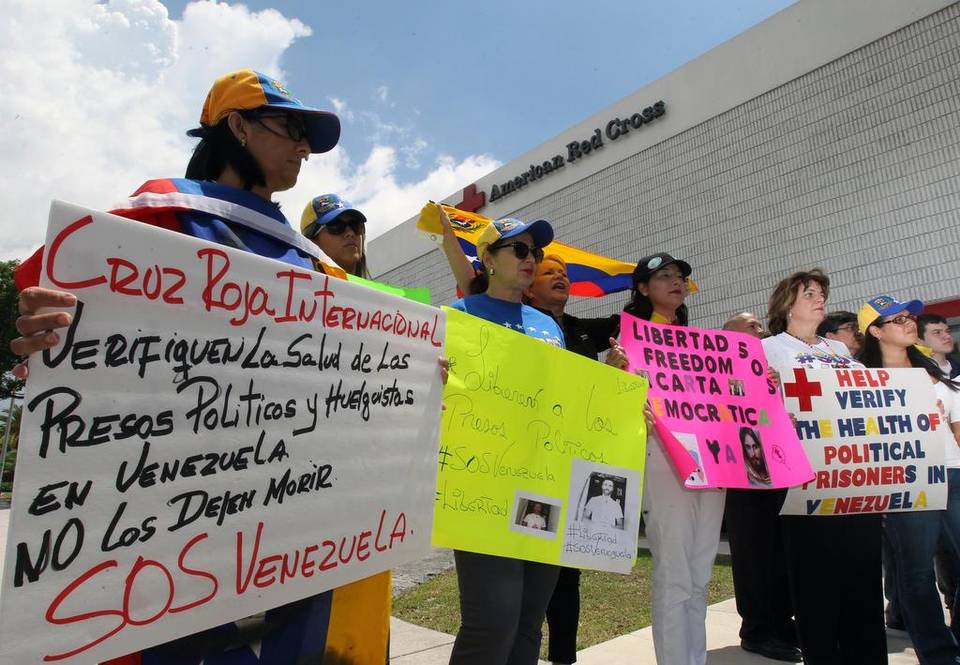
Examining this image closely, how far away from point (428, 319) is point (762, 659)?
286 centimetres

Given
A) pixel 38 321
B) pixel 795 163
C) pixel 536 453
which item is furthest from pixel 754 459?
pixel 795 163

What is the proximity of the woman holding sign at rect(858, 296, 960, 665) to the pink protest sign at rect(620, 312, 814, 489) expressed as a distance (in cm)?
85

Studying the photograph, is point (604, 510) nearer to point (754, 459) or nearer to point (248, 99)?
point (754, 459)

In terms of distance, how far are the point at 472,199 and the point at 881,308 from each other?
1875cm

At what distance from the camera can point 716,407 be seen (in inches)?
117

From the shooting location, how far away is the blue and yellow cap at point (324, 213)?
8.52 feet

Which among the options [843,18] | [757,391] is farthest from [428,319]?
[843,18]

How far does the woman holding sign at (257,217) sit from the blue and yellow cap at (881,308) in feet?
11.2

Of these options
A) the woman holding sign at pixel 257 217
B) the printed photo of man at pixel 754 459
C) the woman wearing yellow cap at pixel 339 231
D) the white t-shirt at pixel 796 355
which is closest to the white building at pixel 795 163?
the white t-shirt at pixel 796 355

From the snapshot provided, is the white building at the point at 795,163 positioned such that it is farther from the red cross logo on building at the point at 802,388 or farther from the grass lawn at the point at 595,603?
the red cross logo on building at the point at 802,388

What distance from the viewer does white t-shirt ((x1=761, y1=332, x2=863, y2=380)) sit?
10.4 ft

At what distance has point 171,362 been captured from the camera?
4.10 feet

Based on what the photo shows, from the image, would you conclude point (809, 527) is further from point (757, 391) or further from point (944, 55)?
point (944, 55)

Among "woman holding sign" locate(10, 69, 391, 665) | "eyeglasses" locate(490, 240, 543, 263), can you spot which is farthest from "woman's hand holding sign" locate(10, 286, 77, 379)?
"eyeglasses" locate(490, 240, 543, 263)
